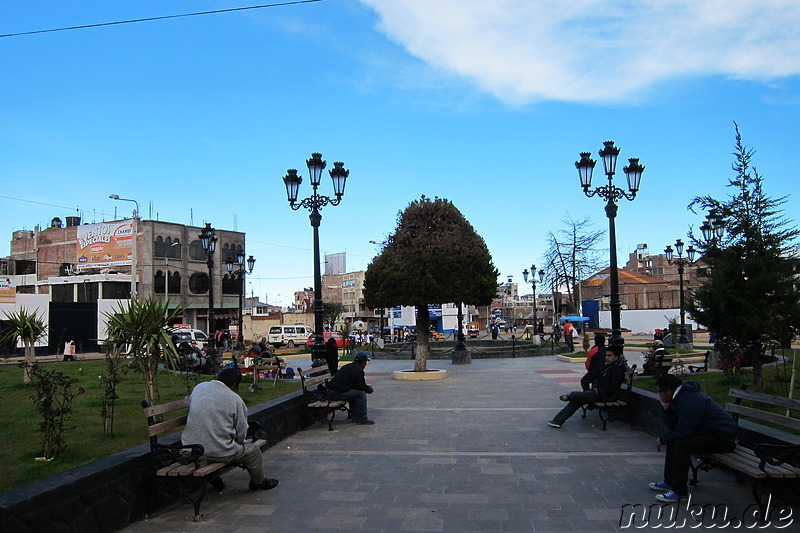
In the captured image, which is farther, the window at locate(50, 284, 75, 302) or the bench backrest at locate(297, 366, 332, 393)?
the window at locate(50, 284, 75, 302)

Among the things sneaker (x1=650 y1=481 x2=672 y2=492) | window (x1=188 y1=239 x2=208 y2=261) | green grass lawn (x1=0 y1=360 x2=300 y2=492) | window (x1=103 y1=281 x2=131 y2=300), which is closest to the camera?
sneaker (x1=650 y1=481 x2=672 y2=492)

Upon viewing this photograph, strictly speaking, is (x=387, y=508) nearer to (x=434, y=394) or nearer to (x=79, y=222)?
(x=434, y=394)

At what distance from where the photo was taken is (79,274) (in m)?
58.4

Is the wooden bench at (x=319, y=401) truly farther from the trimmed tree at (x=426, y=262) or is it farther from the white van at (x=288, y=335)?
the white van at (x=288, y=335)

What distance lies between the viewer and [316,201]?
13.6 metres

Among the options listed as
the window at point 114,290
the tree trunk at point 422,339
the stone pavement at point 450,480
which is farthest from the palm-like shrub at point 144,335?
the window at point 114,290

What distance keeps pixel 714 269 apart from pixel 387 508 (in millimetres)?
6630

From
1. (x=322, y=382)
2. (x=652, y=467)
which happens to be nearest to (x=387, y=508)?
(x=652, y=467)

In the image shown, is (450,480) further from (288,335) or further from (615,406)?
(288,335)

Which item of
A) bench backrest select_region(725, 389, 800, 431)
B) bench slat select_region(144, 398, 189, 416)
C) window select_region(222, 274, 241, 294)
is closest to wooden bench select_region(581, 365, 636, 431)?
bench backrest select_region(725, 389, 800, 431)

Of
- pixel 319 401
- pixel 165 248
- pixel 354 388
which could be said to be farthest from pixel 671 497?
pixel 165 248

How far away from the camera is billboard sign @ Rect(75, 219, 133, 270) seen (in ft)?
183

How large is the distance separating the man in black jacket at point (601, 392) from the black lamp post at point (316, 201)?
509cm

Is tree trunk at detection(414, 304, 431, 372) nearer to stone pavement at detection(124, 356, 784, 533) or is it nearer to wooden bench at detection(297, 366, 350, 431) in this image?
stone pavement at detection(124, 356, 784, 533)
